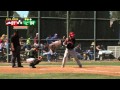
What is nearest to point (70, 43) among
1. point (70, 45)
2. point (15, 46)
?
point (70, 45)

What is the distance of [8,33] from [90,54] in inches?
253
